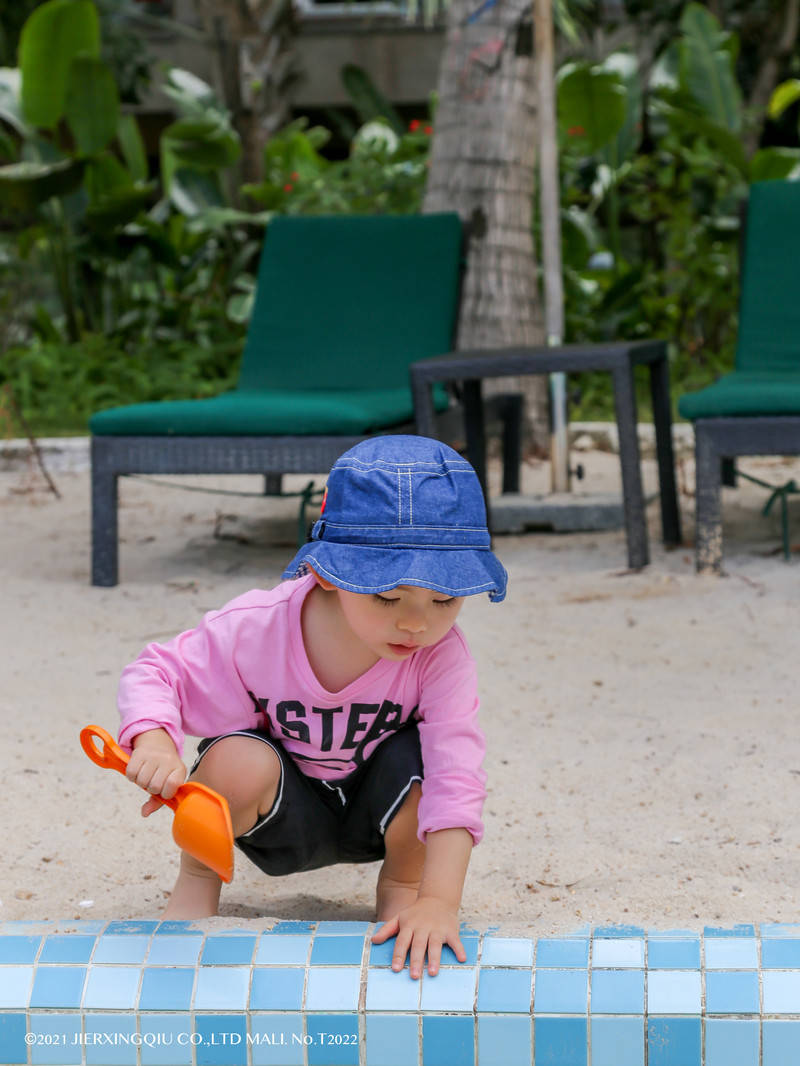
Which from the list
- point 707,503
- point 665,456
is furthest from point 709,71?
point 707,503

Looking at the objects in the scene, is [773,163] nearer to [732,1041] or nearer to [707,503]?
[707,503]

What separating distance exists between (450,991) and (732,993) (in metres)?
0.31

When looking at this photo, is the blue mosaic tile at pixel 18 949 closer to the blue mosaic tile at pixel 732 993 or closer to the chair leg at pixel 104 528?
the blue mosaic tile at pixel 732 993

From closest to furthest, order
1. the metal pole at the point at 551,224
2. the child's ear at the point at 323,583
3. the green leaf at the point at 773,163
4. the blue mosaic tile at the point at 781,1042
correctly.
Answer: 1. the blue mosaic tile at the point at 781,1042
2. the child's ear at the point at 323,583
3. the metal pole at the point at 551,224
4. the green leaf at the point at 773,163

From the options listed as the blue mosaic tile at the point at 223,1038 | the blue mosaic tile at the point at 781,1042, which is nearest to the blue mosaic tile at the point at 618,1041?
the blue mosaic tile at the point at 781,1042

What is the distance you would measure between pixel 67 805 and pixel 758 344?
3.29 m

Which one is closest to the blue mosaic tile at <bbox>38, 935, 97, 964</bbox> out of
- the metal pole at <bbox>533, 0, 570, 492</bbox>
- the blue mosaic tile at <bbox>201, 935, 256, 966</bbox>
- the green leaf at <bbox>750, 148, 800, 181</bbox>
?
the blue mosaic tile at <bbox>201, 935, 256, 966</bbox>

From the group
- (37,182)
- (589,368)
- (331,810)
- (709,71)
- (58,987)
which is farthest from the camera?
(709,71)

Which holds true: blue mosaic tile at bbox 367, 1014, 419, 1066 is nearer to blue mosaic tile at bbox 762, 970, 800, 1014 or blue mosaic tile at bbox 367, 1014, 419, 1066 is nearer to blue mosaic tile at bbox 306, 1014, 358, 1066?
blue mosaic tile at bbox 306, 1014, 358, 1066

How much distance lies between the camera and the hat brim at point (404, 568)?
61.6 inches

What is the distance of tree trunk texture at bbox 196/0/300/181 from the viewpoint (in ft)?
29.3

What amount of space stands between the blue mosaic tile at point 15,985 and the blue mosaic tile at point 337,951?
0.33 m

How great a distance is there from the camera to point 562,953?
4.95 ft

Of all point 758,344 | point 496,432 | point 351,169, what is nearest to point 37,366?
point 351,169
